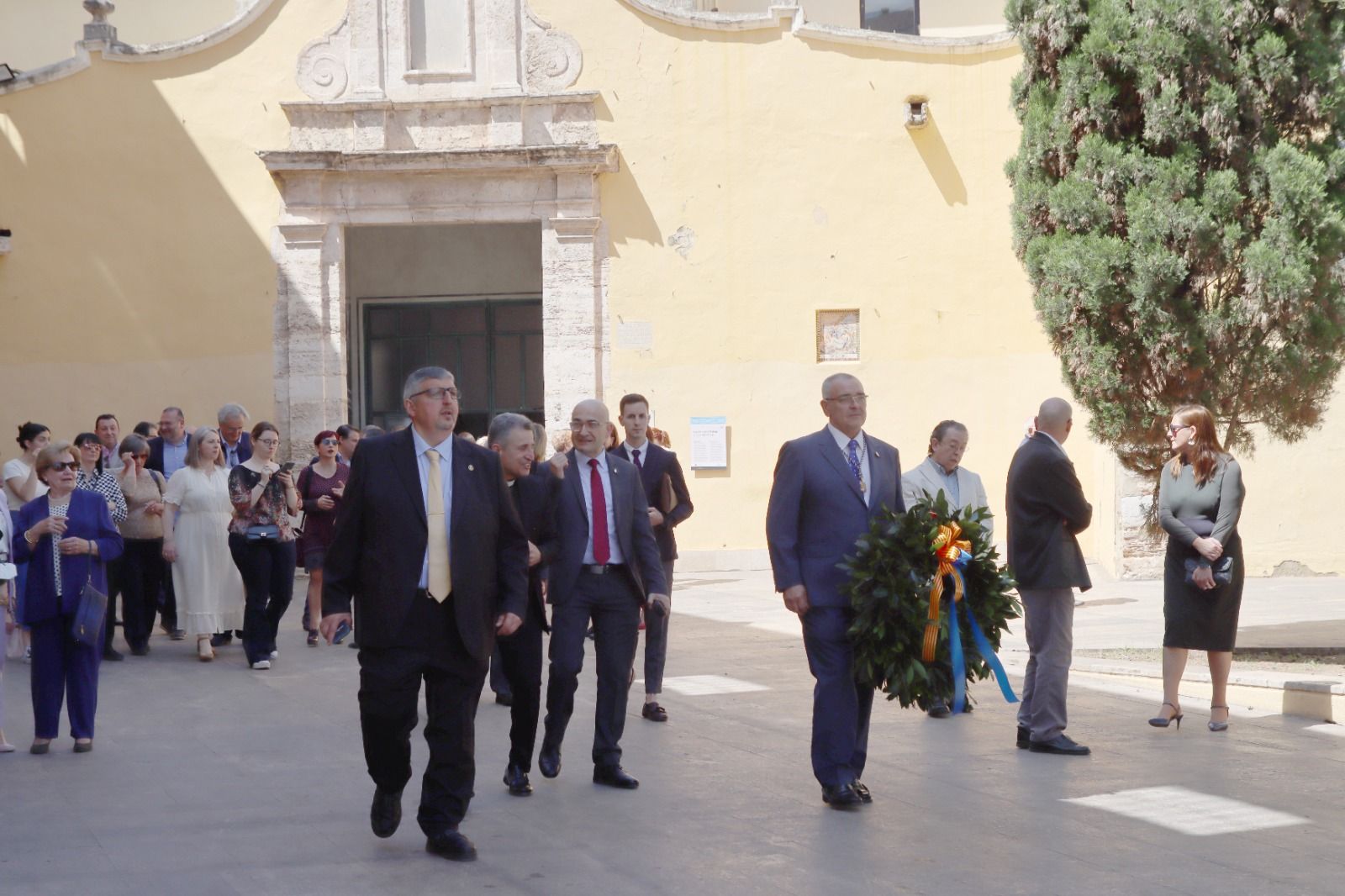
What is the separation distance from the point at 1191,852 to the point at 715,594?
10927mm

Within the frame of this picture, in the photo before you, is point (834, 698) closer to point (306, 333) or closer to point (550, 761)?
point (550, 761)

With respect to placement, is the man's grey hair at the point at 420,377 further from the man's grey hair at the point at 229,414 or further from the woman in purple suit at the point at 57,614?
the man's grey hair at the point at 229,414

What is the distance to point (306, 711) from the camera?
9.80 metres

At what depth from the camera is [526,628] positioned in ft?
23.8

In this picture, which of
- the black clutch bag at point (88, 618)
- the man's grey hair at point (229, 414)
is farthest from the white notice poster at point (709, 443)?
the black clutch bag at point (88, 618)

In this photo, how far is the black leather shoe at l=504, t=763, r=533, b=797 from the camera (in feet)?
23.7

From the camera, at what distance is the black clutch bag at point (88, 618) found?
8492 millimetres

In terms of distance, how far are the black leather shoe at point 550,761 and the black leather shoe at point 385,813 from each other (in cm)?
130

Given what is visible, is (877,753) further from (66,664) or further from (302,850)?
(66,664)

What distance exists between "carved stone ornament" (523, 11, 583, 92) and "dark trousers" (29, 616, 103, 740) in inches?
463

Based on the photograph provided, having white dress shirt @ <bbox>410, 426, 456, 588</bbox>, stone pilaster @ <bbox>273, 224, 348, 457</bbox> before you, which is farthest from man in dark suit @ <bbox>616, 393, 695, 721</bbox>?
stone pilaster @ <bbox>273, 224, 348, 457</bbox>

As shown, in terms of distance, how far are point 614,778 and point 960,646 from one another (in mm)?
1663

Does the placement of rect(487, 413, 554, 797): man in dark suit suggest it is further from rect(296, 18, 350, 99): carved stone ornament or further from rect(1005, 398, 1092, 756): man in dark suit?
rect(296, 18, 350, 99): carved stone ornament

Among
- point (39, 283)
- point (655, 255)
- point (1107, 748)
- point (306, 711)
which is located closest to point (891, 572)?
point (1107, 748)
